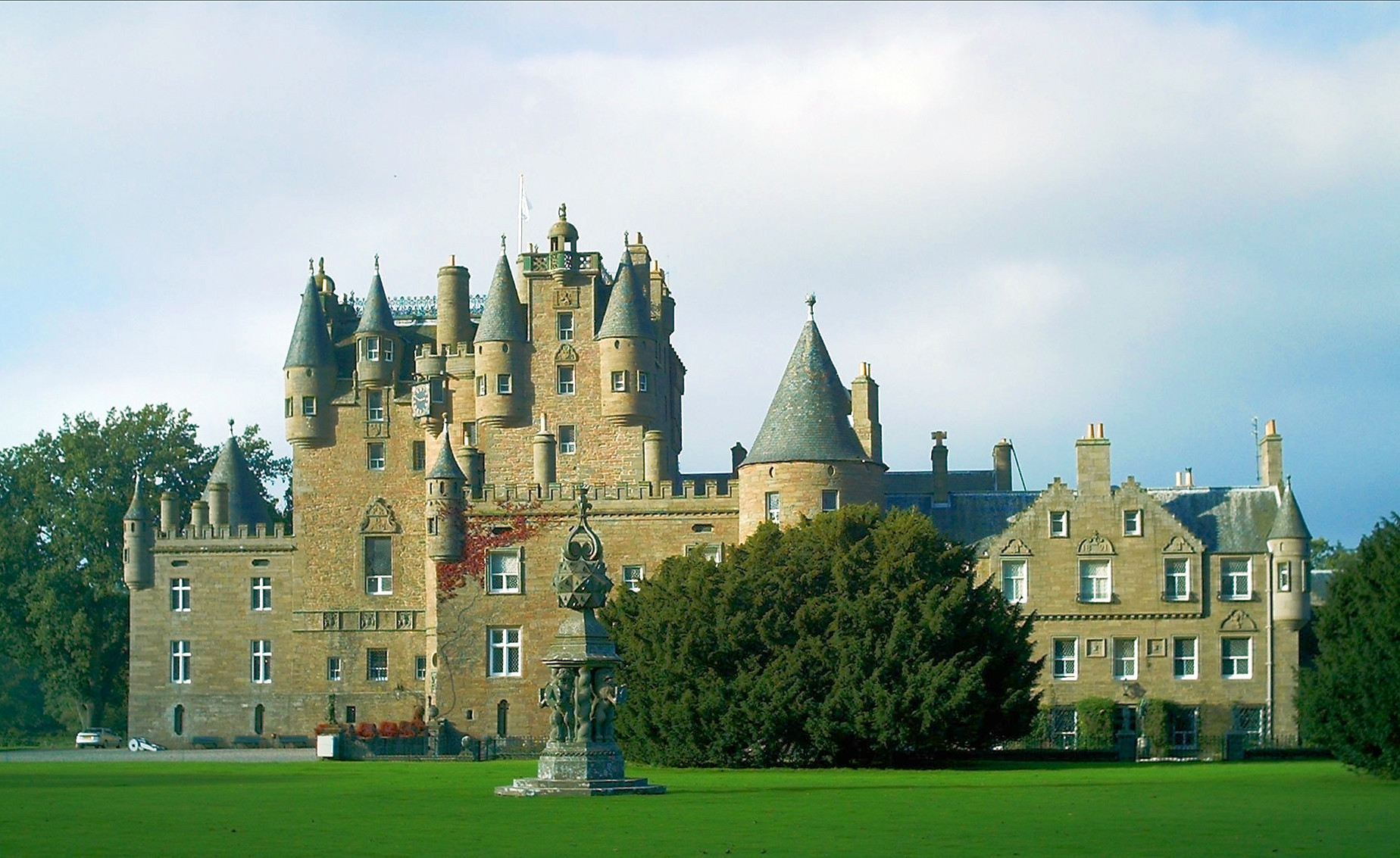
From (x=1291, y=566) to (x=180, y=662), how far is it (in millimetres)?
41750

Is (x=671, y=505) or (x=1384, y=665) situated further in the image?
(x=671, y=505)

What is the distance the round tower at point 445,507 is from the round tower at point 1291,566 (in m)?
26.8

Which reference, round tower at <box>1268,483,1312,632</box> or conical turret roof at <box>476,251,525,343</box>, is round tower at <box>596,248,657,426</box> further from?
round tower at <box>1268,483,1312,632</box>

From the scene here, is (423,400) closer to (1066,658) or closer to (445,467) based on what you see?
(445,467)

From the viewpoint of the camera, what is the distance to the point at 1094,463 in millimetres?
65562

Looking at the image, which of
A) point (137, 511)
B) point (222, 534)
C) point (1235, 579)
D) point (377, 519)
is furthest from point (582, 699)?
point (137, 511)

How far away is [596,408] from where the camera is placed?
73812mm

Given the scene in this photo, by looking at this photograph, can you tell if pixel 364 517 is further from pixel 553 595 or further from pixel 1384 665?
pixel 1384 665

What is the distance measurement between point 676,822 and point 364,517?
2006 inches

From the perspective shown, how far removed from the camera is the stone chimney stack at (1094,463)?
6538 centimetres

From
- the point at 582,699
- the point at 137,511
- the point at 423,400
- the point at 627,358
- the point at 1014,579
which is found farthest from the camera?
the point at 137,511

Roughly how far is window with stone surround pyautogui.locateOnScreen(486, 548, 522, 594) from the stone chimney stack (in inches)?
746

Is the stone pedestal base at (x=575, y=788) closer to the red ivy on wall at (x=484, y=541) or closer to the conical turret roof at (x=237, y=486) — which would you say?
the red ivy on wall at (x=484, y=541)

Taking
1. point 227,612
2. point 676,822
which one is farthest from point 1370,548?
point 227,612
